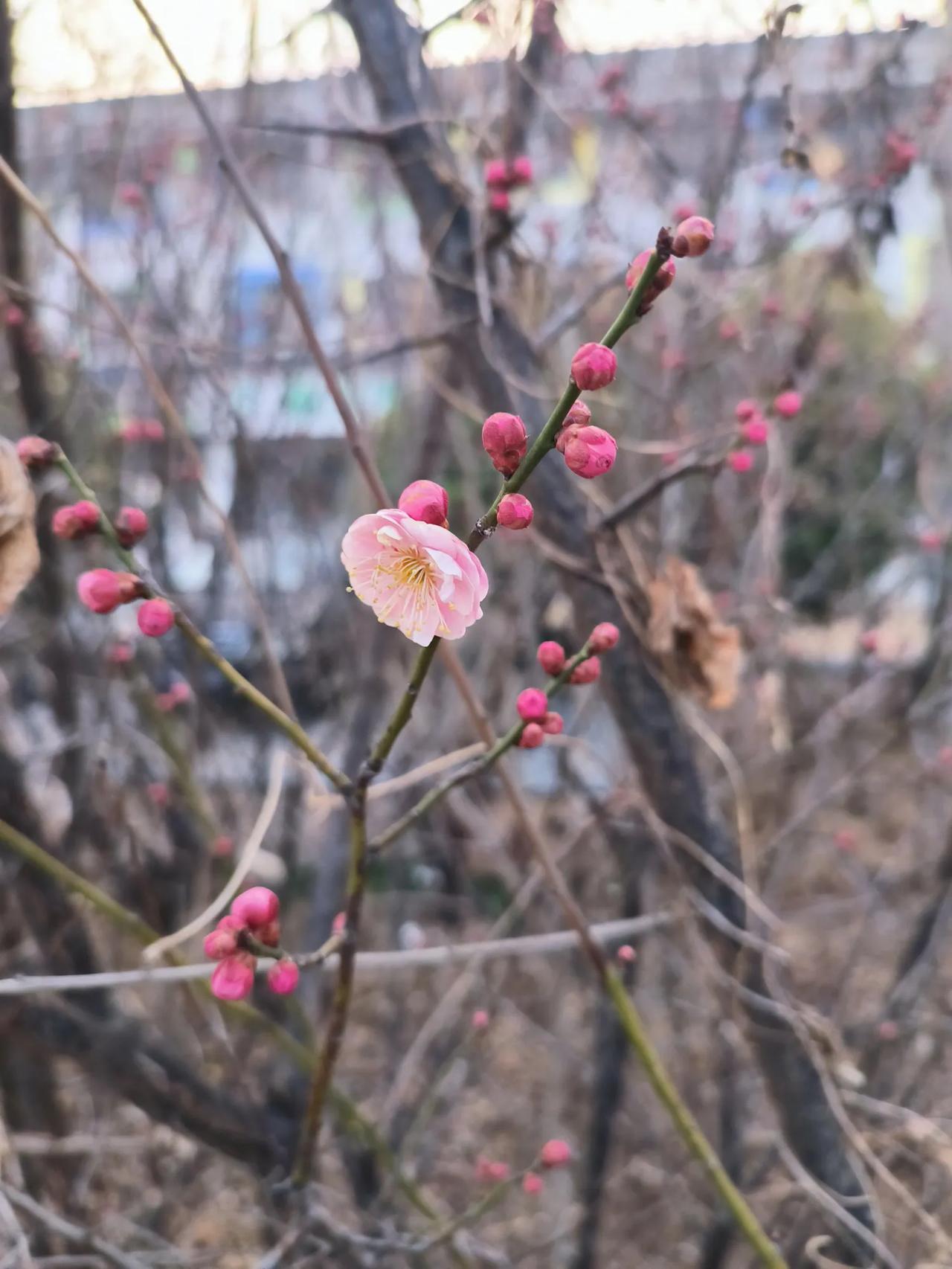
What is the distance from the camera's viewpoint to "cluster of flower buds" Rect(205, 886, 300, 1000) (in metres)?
0.79

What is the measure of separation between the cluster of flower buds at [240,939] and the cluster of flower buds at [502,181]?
3.88 feet

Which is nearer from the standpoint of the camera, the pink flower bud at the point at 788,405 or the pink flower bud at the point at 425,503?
the pink flower bud at the point at 425,503

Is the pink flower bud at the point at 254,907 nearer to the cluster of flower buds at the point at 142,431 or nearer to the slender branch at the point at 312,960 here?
the slender branch at the point at 312,960

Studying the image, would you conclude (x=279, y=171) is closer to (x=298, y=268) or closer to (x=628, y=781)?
(x=298, y=268)

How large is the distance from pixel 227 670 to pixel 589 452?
0.41 metres

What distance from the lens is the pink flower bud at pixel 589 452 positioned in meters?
0.67

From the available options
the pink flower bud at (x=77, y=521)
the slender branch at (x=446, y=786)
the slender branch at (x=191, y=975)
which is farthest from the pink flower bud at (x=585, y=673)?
the slender branch at (x=191, y=975)

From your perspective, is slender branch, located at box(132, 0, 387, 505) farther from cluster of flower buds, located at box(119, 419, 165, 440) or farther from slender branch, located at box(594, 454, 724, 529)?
cluster of flower buds, located at box(119, 419, 165, 440)

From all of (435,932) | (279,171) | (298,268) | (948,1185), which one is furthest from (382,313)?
(948,1185)

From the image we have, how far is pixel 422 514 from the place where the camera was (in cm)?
72

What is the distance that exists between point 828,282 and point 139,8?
259cm

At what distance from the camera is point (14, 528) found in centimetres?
103

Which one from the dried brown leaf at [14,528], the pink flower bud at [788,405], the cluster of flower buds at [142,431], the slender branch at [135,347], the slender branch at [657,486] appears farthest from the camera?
the cluster of flower buds at [142,431]

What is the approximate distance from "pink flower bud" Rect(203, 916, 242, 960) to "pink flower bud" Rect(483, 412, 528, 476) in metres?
0.42
